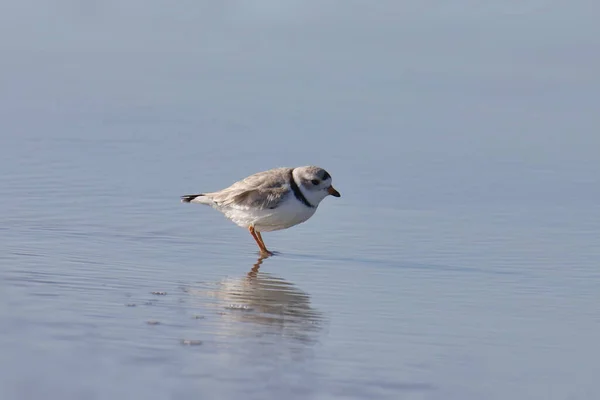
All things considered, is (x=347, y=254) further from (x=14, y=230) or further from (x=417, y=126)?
(x=417, y=126)

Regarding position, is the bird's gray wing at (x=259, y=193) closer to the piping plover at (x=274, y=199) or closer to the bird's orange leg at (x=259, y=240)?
the piping plover at (x=274, y=199)

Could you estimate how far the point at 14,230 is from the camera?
9.10 metres

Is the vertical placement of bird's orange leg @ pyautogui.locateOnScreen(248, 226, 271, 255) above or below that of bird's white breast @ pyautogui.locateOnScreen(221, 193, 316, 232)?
below

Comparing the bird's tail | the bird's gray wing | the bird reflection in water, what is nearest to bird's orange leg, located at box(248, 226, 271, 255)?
the bird's gray wing

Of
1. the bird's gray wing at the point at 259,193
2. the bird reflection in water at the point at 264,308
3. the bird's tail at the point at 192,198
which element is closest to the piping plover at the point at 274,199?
the bird's gray wing at the point at 259,193

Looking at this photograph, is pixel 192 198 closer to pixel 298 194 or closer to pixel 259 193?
pixel 259 193

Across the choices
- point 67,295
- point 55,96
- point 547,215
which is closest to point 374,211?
point 547,215

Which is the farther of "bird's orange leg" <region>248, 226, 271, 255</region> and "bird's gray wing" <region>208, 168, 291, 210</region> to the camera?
"bird's gray wing" <region>208, 168, 291, 210</region>

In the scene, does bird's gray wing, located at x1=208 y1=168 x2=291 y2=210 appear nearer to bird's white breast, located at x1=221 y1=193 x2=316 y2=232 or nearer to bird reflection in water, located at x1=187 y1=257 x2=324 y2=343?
bird's white breast, located at x1=221 y1=193 x2=316 y2=232

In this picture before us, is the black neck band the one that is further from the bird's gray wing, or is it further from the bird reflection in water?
the bird reflection in water

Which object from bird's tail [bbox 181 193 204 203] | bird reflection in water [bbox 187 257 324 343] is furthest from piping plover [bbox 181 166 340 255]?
bird reflection in water [bbox 187 257 324 343]

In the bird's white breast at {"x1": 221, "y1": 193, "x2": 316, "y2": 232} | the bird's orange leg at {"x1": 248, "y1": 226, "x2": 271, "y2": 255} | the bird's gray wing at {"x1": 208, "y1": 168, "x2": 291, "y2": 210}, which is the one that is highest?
the bird's gray wing at {"x1": 208, "y1": 168, "x2": 291, "y2": 210}

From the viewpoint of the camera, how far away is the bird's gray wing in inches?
370

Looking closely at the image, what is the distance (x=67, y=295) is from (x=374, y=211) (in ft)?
14.4
